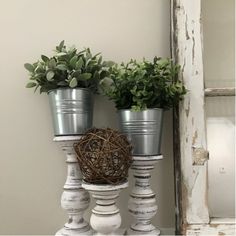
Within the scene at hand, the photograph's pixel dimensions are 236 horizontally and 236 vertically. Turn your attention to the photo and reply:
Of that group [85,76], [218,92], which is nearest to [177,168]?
[218,92]

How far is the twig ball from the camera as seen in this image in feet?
2.33

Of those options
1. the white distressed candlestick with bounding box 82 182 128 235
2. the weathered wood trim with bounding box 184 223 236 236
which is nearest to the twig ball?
the white distressed candlestick with bounding box 82 182 128 235

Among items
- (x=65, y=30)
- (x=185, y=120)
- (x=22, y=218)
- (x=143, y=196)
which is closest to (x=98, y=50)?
(x=65, y=30)

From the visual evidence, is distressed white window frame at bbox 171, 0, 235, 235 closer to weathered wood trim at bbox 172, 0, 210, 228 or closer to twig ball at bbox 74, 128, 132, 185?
weathered wood trim at bbox 172, 0, 210, 228

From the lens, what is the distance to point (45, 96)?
0.94 meters

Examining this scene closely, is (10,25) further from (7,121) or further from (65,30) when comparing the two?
(7,121)

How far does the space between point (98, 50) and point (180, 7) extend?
→ 265 millimetres

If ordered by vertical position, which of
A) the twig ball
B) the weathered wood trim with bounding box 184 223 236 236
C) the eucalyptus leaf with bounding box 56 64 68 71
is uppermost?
the eucalyptus leaf with bounding box 56 64 68 71

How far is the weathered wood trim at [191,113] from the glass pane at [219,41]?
0.04 metres

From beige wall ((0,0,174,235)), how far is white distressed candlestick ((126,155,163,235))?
0.35ft

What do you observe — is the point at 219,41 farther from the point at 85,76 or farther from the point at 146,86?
the point at 85,76

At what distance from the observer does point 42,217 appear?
3.08ft

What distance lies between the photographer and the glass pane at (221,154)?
0.87 meters

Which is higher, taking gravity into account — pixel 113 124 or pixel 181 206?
pixel 113 124
